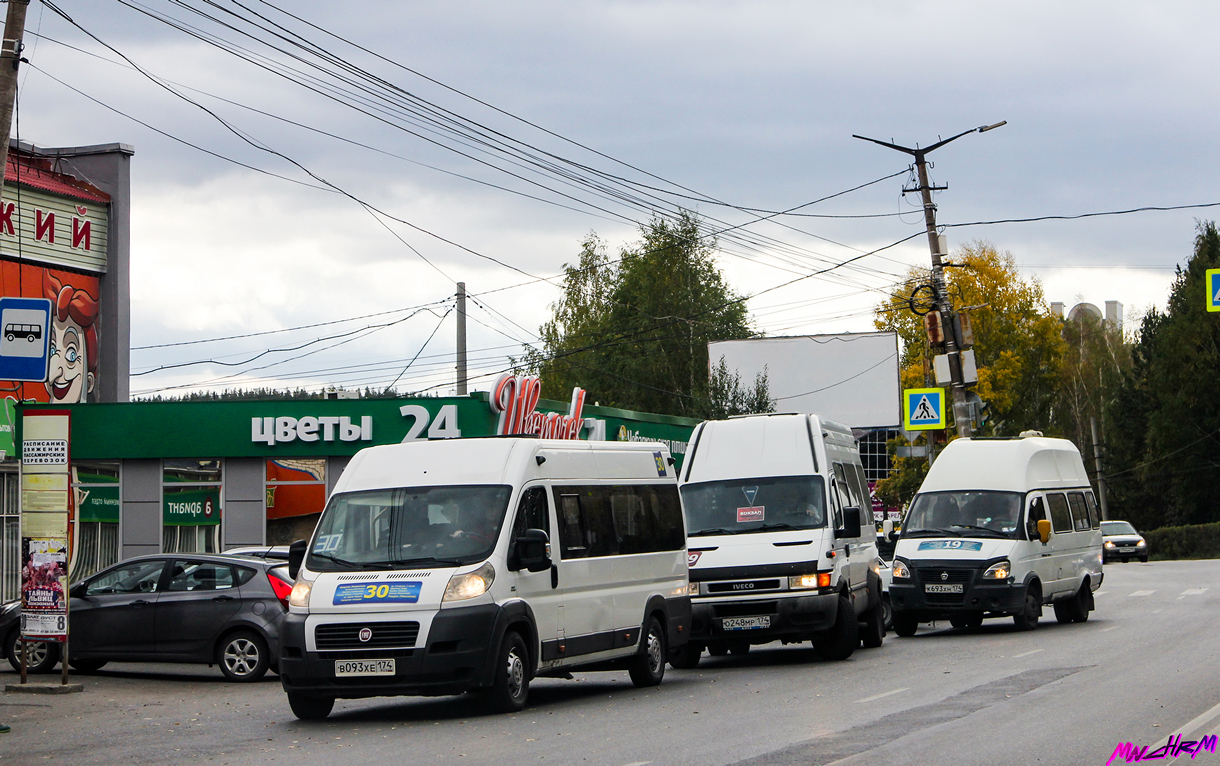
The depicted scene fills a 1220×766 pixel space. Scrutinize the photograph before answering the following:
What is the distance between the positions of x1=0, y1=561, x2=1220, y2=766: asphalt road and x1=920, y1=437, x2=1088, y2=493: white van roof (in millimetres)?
4004

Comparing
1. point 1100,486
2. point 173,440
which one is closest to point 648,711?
point 173,440

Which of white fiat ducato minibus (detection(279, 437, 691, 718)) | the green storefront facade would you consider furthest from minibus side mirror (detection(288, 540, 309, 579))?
the green storefront facade

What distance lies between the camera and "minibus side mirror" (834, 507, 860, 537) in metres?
17.2

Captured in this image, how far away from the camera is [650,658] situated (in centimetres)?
1461

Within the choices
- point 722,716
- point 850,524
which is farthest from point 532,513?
point 850,524

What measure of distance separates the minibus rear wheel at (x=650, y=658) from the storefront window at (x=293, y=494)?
46.2 feet

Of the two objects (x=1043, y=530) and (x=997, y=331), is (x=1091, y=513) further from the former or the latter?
(x=997, y=331)

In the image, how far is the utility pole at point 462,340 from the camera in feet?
104

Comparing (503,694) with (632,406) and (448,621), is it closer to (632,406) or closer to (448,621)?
(448,621)

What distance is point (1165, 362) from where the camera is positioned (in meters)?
67.2

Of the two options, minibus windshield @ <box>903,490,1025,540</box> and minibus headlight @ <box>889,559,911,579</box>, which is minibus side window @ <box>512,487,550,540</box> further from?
minibus windshield @ <box>903,490,1025,540</box>

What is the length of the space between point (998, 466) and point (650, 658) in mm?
9285

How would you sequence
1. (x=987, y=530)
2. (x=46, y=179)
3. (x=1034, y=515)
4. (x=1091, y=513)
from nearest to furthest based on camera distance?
(x=987, y=530), (x=1034, y=515), (x=1091, y=513), (x=46, y=179)

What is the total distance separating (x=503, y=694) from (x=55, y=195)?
20.3 meters
